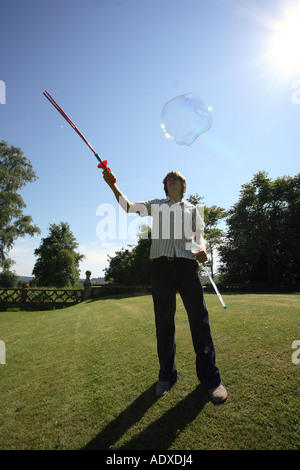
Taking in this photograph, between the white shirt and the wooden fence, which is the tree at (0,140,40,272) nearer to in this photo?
the wooden fence

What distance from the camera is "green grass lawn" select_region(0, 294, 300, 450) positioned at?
6.60 ft

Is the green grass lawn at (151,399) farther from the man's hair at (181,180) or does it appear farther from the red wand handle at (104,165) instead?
the red wand handle at (104,165)

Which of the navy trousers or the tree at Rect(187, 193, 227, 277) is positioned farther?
the tree at Rect(187, 193, 227, 277)

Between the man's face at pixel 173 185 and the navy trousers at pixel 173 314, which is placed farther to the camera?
the man's face at pixel 173 185

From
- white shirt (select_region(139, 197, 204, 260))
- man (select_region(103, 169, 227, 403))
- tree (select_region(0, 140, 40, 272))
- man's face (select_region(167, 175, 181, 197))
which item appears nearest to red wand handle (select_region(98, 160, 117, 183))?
man (select_region(103, 169, 227, 403))

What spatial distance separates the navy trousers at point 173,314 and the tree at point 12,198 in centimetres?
2786

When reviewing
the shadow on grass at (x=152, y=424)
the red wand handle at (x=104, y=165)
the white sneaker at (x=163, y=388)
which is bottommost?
the shadow on grass at (x=152, y=424)

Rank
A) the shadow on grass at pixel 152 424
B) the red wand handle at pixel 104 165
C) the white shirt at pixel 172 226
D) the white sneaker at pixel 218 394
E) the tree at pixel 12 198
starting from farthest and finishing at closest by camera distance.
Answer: the tree at pixel 12 198, the red wand handle at pixel 104 165, the white shirt at pixel 172 226, the white sneaker at pixel 218 394, the shadow on grass at pixel 152 424

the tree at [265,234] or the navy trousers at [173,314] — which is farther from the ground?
the tree at [265,234]

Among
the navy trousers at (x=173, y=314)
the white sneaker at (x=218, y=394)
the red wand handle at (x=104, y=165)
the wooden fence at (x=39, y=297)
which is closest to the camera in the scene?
the white sneaker at (x=218, y=394)

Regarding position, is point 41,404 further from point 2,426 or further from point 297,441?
point 297,441

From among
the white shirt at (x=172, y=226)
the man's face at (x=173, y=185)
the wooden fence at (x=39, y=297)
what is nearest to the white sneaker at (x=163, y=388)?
the white shirt at (x=172, y=226)

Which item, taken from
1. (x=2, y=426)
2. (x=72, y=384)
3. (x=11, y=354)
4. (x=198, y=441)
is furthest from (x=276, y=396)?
(x=11, y=354)

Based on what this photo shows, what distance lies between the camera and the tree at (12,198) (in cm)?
2528
